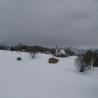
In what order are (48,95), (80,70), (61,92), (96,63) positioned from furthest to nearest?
(96,63) → (80,70) → (61,92) → (48,95)

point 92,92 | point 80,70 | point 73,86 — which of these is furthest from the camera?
point 80,70

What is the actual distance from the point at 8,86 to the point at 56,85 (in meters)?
5.68

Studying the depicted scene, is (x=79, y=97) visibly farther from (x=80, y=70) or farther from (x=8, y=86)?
(x=80, y=70)

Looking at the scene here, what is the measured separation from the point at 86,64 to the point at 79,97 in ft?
62.0

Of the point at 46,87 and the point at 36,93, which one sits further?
the point at 46,87

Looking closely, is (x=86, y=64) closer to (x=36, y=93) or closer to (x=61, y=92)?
(x=61, y=92)

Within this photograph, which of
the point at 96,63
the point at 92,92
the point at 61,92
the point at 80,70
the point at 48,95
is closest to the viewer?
the point at 48,95

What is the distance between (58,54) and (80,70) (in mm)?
18692

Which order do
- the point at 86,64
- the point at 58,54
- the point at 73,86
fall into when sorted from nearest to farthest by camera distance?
the point at 73,86
the point at 86,64
the point at 58,54

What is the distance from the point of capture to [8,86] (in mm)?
17250

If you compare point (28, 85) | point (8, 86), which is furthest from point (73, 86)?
point (8, 86)

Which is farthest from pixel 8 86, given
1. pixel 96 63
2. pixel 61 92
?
pixel 96 63

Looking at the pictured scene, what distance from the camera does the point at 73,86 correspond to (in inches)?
825

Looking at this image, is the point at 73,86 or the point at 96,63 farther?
the point at 96,63
